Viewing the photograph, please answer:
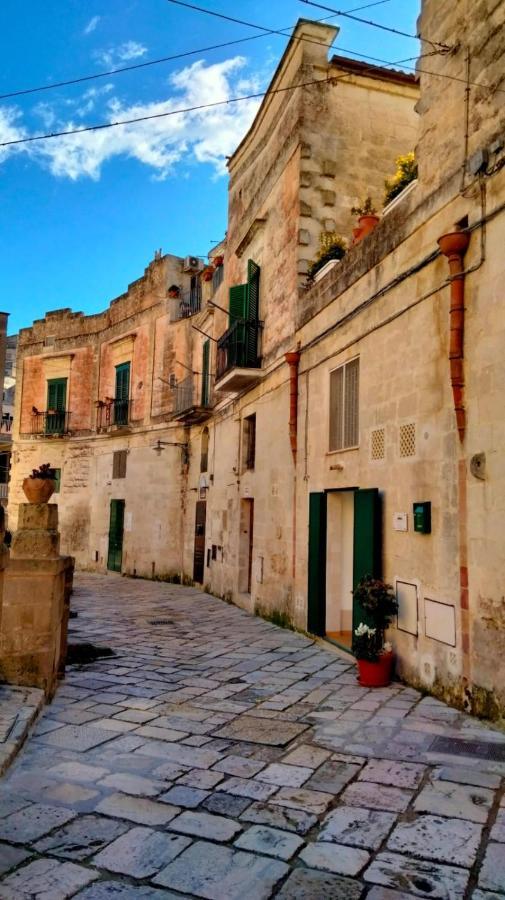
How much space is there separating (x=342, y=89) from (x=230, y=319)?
15.7ft

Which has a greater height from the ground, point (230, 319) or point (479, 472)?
point (230, 319)

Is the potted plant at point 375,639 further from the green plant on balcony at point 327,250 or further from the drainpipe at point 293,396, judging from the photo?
the green plant on balcony at point 327,250

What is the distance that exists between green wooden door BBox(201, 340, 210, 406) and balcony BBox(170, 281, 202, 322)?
2.10 m

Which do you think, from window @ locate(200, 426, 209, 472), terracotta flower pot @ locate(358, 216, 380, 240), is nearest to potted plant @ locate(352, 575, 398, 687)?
terracotta flower pot @ locate(358, 216, 380, 240)

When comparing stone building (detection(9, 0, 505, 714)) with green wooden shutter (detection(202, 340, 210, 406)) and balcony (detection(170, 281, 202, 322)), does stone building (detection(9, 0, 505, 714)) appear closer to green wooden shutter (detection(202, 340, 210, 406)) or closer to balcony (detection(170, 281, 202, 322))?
green wooden shutter (detection(202, 340, 210, 406))

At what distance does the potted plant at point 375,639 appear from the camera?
6.58 metres

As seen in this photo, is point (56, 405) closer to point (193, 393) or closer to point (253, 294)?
point (193, 393)

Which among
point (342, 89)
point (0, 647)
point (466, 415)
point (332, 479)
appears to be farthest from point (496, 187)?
point (342, 89)

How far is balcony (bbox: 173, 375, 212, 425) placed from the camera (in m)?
16.6

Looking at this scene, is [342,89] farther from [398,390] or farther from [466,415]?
[466,415]

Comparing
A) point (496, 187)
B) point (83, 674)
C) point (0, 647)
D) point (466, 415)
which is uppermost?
point (496, 187)

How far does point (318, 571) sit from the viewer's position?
363 inches

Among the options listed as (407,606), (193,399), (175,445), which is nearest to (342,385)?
(407,606)

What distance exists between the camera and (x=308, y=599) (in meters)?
9.45
